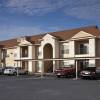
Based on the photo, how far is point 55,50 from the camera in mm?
50469

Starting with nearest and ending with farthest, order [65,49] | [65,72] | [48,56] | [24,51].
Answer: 1. [65,72]
2. [65,49]
3. [48,56]
4. [24,51]

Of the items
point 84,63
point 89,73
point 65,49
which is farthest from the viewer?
point 65,49

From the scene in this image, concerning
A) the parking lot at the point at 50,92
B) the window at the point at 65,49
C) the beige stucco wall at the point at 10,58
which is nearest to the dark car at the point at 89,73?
the parking lot at the point at 50,92

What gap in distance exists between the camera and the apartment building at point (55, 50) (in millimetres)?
45062

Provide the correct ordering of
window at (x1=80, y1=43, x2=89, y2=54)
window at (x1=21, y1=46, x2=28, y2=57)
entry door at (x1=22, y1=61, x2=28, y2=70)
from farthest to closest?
window at (x1=21, y1=46, x2=28, y2=57), entry door at (x1=22, y1=61, x2=28, y2=70), window at (x1=80, y1=43, x2=89, y2=54)

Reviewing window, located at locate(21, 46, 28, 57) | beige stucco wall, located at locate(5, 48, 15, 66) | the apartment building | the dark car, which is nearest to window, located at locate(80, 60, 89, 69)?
the apartment building

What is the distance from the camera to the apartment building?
45.1 m

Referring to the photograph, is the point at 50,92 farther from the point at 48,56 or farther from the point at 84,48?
Answer: the point at 48,56

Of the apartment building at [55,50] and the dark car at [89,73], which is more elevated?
the apartment building at [55,50]

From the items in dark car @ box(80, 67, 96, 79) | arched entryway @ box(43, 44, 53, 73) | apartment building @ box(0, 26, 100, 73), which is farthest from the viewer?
arched entryway @ box(43, 44, 53, 73)

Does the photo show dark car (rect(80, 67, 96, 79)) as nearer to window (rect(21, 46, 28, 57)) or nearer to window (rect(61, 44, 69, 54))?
window (rect(61, 44, 69, 54))

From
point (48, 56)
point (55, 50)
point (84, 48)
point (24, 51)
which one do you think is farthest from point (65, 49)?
point (24, 51)

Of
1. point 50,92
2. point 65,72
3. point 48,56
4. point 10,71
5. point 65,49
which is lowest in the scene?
point 50,92

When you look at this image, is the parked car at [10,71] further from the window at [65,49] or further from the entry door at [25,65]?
the window at [65,49]
